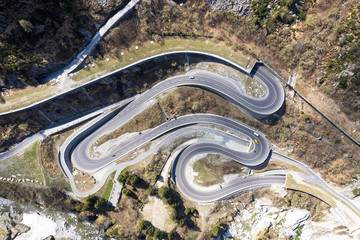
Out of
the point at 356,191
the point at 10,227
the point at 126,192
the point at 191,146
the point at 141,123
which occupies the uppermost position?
the point at 356,191

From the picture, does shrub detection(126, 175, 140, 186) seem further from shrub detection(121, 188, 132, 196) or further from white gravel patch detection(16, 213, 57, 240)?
white gravel patch detection(16, 213, 57, 240)

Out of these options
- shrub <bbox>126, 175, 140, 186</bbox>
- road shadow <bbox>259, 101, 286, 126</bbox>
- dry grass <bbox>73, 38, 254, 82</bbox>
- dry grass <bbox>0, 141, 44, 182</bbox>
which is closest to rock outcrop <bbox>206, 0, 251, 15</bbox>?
dry grass <bbox>73, 38, 254, 82</bbox>

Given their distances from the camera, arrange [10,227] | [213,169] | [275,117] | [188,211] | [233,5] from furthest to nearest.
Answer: [213,169] < [275,117] < [10,227] < [188,211] < [233,5]

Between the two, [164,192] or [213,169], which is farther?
[213,169]

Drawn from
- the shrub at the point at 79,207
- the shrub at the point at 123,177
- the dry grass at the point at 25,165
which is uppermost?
the shrub at the point at 123,177

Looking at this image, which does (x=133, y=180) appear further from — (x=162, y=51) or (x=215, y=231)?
(x=162, y=51)

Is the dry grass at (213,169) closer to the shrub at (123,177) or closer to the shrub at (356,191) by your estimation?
the shrub at (123,177)

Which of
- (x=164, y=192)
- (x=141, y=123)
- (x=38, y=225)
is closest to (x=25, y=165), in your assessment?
(x=38, y=225)

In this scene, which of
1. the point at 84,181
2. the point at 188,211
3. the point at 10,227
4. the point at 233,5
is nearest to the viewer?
the point at 233,5

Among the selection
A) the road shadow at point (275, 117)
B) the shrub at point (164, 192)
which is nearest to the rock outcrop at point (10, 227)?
the shrub at point (164, 192)
